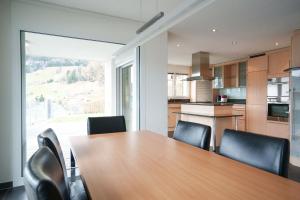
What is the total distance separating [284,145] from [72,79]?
4.95 metres

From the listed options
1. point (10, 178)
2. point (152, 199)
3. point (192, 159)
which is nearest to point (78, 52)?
point (10, 178)

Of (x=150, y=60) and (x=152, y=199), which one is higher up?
(x=150, y=60)

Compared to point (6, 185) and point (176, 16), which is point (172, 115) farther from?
point (176, 16)

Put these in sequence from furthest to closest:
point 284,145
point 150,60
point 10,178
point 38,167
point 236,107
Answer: point 236,107
point 150,60
point 10,178
point 284,145
point 38,167

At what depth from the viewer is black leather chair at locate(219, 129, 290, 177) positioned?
1.08 meters

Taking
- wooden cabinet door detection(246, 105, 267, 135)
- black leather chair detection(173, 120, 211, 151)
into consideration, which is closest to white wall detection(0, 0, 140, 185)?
black leather chair detection(173, 120, 211, 151)

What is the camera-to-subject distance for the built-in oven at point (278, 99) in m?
4.47

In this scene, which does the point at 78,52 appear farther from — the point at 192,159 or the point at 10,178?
the point at 192,159

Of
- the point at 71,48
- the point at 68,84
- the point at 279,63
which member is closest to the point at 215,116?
the point at 279,63

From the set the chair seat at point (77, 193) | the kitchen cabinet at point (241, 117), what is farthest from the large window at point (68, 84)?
the kitchen cabinet at point (241, 117)

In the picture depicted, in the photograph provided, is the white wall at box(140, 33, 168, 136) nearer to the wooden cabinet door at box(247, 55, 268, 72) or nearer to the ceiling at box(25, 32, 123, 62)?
the ceiling at box(25, 32, 123, 62)

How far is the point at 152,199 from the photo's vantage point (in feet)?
2.60

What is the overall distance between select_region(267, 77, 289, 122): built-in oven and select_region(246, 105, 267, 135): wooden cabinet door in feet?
0.71

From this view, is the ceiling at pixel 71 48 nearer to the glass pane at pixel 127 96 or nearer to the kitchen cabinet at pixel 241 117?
the glass pane at pixel 127 96
